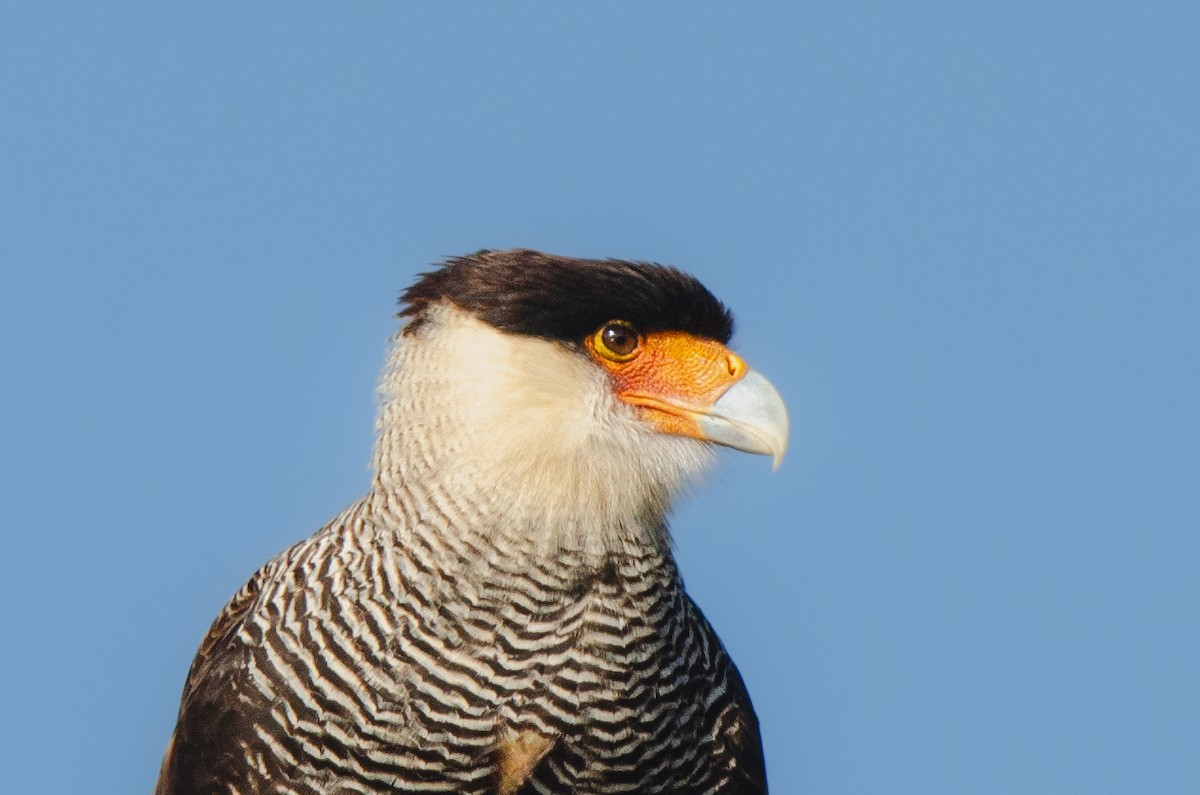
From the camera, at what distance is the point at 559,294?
549 centimetres

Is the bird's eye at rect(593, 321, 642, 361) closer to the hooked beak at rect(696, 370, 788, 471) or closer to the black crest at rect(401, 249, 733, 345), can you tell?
the black crest at rect(401, 249, 733, 345)

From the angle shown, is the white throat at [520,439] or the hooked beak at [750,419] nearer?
the white throat at [520,439]

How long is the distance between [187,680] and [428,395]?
2.04 m

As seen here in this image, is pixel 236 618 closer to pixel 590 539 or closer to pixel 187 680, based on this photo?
pixel 187 680

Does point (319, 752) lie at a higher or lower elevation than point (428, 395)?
lower

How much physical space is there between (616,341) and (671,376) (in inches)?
10.2

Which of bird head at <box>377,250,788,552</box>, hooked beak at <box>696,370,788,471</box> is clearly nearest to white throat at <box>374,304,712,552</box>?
bird head at <box>377,250,788,552</box>

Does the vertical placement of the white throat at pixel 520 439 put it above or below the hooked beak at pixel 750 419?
below

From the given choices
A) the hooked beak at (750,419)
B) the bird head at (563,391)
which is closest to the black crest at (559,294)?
the bird head at (563,391)

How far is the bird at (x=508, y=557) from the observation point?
5.47 meters

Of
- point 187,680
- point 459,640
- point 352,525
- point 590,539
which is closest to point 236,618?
point 187,680

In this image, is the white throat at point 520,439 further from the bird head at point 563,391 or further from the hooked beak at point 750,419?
the hooked beak at point 750,419

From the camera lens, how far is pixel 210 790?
5.95m

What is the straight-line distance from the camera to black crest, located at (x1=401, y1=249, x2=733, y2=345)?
5.47m
